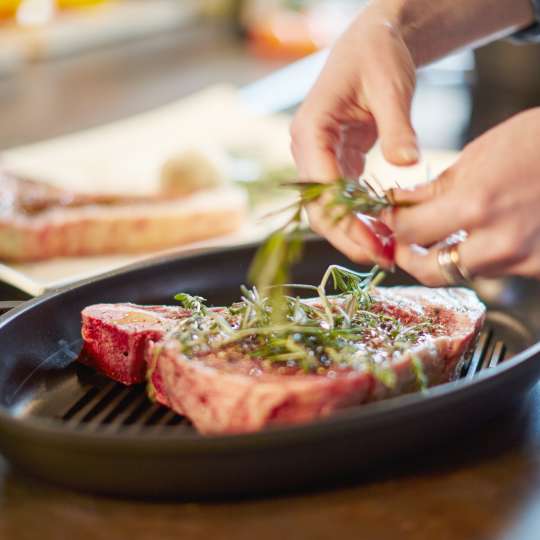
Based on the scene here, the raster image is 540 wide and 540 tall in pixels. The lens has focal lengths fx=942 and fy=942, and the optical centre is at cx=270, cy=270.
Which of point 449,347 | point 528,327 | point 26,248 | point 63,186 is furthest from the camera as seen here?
point 63,186

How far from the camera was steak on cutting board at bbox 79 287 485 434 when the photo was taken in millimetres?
1373

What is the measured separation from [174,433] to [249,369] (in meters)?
0.15

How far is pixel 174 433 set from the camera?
1440 millimetres

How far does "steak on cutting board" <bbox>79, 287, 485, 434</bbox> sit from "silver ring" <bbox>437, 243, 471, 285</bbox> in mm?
140

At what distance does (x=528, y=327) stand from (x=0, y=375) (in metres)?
1.02

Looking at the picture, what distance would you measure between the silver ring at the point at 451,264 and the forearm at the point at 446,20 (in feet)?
1.93

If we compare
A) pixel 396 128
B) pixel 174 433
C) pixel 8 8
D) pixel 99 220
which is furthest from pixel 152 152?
pixel 174 433

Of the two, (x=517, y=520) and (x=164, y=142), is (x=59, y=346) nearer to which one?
(x=517, y=520)

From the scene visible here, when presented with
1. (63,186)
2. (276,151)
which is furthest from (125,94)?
(63,186)

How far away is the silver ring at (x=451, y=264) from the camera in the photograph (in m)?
1.40

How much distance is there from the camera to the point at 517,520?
1284 millimetres

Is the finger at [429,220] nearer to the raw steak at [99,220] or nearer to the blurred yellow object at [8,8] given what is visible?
the raw steak at [99,220]

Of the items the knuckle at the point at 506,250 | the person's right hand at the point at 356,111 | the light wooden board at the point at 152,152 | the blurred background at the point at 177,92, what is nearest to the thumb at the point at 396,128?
the person's right hand at the point at 356,111

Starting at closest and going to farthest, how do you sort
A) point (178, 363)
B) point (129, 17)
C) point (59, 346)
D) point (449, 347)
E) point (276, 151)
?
point (178, 363) → point (449, 347) → point (59, 346) → point (276, 151) → point (129, 17)
